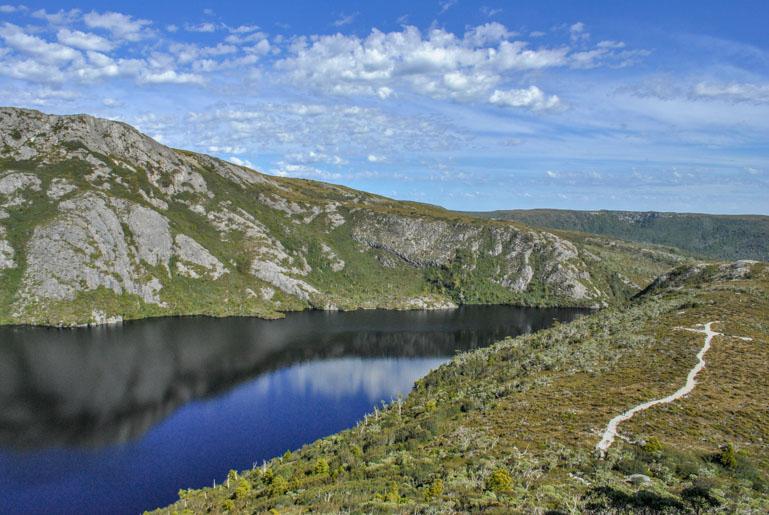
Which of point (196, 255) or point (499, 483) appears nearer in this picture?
point (499, 483)

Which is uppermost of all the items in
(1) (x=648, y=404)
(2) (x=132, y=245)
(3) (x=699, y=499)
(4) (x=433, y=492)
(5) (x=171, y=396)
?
(2) (x=132, y=245)

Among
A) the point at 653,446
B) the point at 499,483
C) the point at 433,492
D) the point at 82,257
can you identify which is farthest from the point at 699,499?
the point at 82,257

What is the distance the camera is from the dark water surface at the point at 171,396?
48875 mm

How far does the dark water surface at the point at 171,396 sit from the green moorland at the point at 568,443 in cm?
879

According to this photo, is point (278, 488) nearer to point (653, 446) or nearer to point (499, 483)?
point (499, 483)

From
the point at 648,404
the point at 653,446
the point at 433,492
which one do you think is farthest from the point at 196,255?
the point at 653,446

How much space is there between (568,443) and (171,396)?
67.3 meters

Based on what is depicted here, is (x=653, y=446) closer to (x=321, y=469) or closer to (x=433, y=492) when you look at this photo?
(x=433, y=492)

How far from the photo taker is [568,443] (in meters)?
32.4

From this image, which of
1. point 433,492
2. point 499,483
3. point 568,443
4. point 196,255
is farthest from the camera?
point 196,255

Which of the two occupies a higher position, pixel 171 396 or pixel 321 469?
pixel 321 469

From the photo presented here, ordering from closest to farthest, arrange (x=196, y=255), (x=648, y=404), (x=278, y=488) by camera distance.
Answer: (x=278, y=488)
(x=648, y=404)
(x=196, y=255)

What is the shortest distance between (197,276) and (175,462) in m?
110

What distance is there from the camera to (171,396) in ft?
244
